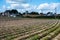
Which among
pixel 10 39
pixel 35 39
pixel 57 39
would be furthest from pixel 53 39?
pixel 10 39

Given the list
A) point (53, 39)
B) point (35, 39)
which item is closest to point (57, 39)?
point (53, 39)

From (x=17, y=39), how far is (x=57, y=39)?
9.39 feet

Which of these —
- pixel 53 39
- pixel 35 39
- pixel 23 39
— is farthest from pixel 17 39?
pixel 53 39

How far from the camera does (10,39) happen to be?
497 inches

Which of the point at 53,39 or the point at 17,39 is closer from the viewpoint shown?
the point at 17,39

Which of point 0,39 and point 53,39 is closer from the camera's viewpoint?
point 0,39

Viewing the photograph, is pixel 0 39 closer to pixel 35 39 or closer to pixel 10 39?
pixel 10 39

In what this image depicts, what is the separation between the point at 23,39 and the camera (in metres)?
13.1

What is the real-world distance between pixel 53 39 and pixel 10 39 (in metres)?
3.07

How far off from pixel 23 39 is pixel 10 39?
931mm

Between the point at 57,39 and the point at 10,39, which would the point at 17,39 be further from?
the point at 57,39

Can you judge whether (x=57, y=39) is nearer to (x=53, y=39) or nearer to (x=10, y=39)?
(x=53, y=39)

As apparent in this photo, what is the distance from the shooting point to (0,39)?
12.9 metres

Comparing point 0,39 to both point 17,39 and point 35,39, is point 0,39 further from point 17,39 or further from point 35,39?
point 35,39
